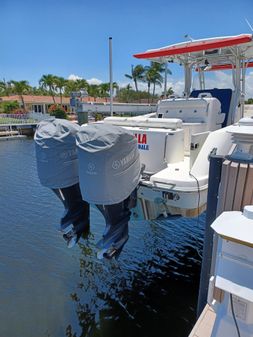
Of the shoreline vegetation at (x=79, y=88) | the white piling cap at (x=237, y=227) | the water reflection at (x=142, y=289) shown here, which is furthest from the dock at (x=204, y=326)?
the shoreline vegetation at (x=79, y=88)

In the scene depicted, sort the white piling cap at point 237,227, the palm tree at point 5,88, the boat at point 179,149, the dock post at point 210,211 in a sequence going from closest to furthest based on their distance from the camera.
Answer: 1. the white piling cap at point 237,227
2. the dock post at point 210,211
3. the boat at point 179,149
4. the palm tree at point 5,88

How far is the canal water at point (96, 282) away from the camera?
11.2ft

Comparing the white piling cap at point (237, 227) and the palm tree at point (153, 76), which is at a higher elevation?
the palm tree at point (153, 76)

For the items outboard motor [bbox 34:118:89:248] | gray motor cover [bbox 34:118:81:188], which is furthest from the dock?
gray motor cover [bbox 34:118:81:188]

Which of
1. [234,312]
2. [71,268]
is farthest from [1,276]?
[234,312]

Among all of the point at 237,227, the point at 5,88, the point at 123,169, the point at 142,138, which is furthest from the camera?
the point at 5,88

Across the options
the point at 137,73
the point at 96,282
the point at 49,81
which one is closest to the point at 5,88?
the point at 49,81

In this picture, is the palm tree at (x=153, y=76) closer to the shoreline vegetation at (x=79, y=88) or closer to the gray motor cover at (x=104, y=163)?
the shoreline vegetation at (x=79, y=88)

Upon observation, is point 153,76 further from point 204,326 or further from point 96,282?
point 204,326

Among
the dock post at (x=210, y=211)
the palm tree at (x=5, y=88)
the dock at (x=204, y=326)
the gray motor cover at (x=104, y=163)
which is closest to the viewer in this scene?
the dock at (x=204, y=326)

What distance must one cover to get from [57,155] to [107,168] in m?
0.85

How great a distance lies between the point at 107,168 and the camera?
2.82 metres

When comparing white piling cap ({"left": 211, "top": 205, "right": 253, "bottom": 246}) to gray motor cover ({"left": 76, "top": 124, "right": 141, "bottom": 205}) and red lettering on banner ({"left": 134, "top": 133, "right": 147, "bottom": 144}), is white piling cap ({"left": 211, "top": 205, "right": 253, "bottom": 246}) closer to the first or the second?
gray motor cover ({"left": 76, "top": 124, "right": 141, "bottom": 205})

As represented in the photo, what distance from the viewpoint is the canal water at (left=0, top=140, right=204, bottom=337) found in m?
3.40
